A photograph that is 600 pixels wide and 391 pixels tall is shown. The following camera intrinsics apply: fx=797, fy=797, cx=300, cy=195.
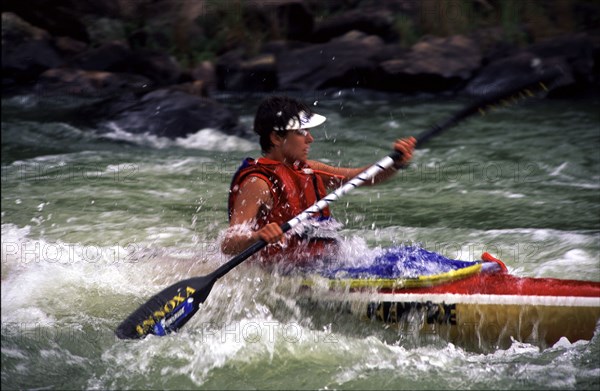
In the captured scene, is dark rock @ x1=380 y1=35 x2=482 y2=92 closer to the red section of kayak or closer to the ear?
the ear

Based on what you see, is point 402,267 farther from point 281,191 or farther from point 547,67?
point 547,67

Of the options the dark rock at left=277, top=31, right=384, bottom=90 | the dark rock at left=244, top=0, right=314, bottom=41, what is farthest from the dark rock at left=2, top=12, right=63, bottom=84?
the dark rock at left=277, top=31, right=384, bottom=90

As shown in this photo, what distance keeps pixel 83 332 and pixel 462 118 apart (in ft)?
7.71

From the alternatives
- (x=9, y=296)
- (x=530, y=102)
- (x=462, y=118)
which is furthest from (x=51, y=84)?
(x=462, y=118)

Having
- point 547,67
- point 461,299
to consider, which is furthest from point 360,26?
point 461,299

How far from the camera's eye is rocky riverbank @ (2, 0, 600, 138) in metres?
9.62

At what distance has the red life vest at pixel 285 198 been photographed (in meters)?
3.84

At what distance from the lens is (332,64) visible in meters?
10.6

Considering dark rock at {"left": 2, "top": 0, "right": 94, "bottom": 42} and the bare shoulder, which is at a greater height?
dark rock at {"left": 2, "top": 0, "right": 94, "bottom": 42}

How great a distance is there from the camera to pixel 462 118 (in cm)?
450

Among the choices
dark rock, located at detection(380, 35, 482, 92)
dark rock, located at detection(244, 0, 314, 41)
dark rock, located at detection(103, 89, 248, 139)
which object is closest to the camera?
dark rock, located at detection(103, 89, 248, 139)

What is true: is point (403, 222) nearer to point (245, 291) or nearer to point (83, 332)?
point (245, 291)

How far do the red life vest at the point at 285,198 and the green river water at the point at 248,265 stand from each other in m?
0.14

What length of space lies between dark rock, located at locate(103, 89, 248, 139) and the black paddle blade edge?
4.88 metres
